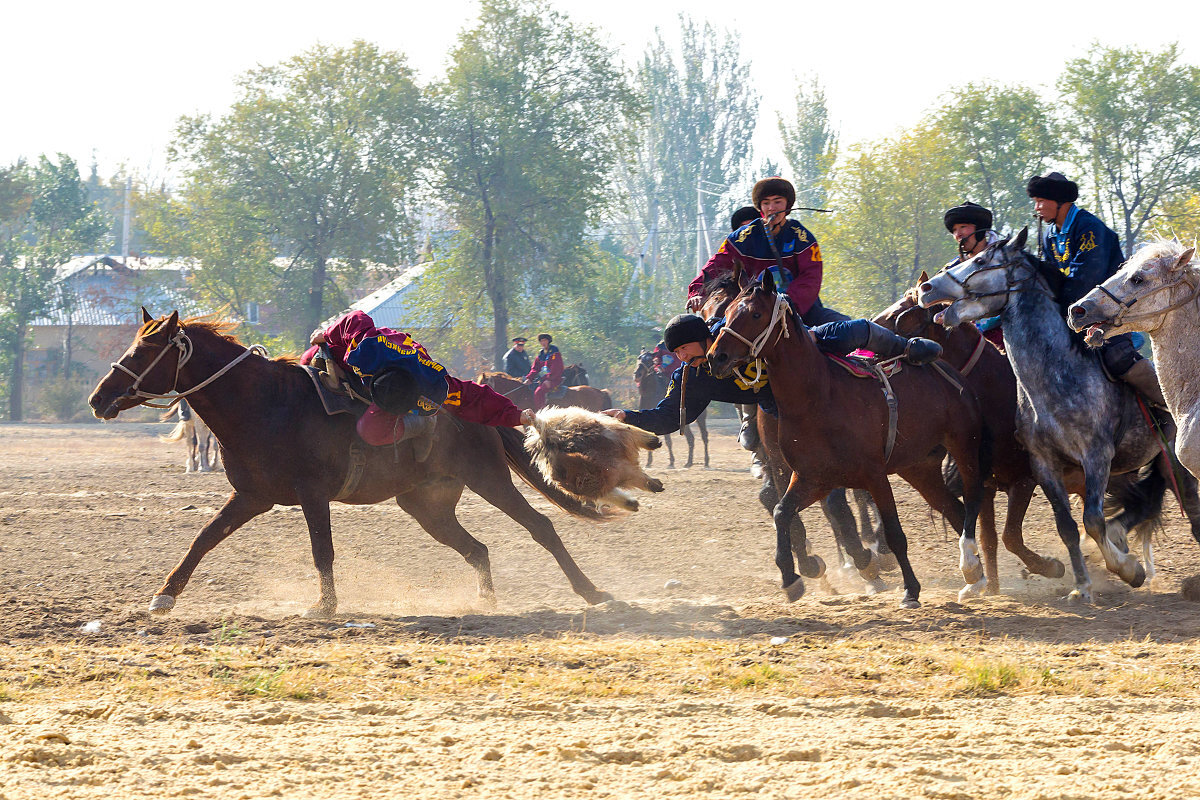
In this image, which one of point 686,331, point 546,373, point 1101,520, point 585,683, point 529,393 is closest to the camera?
point 585,683

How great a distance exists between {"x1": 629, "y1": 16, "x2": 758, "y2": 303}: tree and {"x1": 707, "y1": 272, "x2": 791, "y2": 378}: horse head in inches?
2431

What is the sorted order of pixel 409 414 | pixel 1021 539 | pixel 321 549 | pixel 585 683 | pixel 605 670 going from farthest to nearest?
1. pixel 1021 539
2. pixel 409 414
3. pixel 321 549
4. pixel 605 670
5. pixel 585 683

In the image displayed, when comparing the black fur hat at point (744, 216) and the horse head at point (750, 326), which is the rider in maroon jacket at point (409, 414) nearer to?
the horse head at point (750, 326)

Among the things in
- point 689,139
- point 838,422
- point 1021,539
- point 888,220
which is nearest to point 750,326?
point 838,422

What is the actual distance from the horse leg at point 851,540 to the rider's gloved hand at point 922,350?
45.5 inches

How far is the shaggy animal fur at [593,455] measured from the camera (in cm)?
705

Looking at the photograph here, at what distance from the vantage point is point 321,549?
741 cm

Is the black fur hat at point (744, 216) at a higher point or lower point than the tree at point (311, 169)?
lower

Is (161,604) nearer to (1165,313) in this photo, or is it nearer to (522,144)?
(1165,313)

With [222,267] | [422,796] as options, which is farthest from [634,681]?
[222,267]

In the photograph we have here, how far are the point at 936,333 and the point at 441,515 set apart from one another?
3543mm

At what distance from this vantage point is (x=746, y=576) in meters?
8.88

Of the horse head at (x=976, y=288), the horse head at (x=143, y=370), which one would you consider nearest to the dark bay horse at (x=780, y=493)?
the horse head at (x=976, y=288)

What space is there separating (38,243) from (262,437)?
4449 cm
